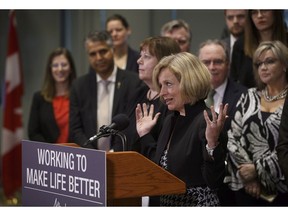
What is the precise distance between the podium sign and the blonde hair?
0.70 m

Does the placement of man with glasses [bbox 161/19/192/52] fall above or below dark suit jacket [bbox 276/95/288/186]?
above

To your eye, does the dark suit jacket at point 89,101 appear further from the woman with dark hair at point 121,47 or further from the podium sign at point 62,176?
the podium sign at point 62,176

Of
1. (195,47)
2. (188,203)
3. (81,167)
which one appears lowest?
(188,203)

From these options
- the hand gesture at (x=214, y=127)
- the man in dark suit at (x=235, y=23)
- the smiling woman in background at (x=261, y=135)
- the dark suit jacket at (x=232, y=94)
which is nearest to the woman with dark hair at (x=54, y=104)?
the man in dark suit at (x=235, y=23)

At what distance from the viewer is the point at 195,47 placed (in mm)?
7500

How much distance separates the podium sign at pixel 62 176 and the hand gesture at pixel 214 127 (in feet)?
1.95

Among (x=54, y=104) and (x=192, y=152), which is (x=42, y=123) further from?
(x=192, y=152)

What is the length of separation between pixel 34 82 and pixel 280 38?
4.59m

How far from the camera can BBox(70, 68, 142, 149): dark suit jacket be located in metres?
5.00

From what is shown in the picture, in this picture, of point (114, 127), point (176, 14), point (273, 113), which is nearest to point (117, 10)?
point (176, 14)

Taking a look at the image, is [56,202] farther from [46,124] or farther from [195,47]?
[195,47]

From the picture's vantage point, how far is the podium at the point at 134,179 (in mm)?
3109

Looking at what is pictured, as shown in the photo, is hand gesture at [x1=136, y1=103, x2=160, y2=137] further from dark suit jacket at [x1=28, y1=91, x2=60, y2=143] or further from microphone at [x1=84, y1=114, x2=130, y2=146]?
dark suit jacket at [x1=28, y1=91, x2=60, y2=143]

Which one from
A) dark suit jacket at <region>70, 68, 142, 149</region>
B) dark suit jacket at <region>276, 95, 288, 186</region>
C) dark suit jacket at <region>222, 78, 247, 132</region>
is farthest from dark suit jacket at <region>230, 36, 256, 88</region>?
dark suit jacket at <region>276, 95, 288, 186</region>
